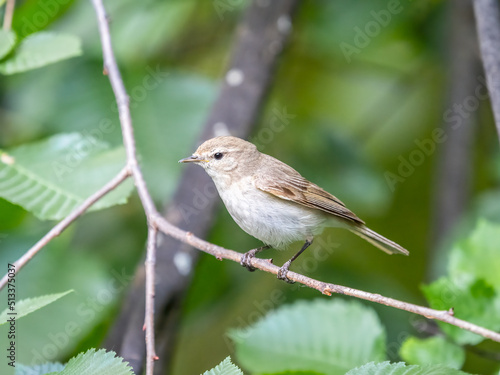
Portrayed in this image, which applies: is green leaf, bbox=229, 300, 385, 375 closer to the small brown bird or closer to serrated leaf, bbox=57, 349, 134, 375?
the small brown bird

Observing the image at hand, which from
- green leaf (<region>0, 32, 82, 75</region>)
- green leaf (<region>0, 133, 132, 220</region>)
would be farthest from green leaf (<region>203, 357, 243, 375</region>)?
green leaf (<region>0, 32, 82, 75</region>)

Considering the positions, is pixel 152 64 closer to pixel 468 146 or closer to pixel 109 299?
pixel 109 299

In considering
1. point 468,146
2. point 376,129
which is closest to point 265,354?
point 468,146

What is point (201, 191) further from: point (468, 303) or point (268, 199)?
point (468, 303)

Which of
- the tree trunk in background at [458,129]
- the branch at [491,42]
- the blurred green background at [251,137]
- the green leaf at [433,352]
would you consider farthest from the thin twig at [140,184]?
the tree trunk in background at [458,129]

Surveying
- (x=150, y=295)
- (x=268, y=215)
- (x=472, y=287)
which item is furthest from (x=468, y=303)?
(x=150, y=295)
